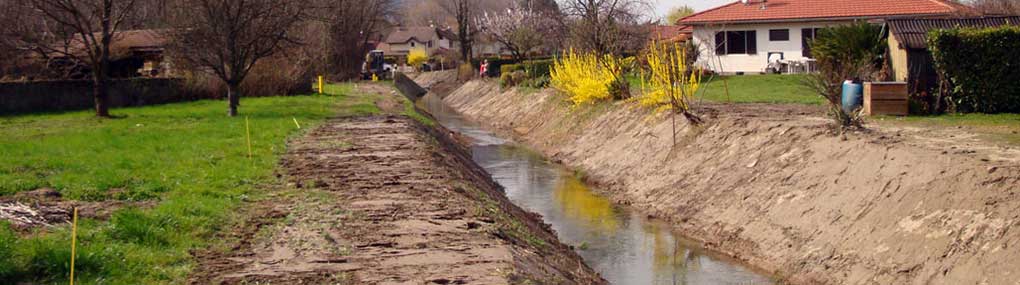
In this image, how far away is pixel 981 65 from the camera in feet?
66.9

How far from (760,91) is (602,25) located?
7.81m

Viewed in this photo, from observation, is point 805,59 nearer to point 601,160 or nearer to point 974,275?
point 601,160

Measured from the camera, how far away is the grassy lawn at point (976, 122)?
16.8 m

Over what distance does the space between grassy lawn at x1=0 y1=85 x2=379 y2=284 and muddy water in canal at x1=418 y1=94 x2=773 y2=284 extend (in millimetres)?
4963

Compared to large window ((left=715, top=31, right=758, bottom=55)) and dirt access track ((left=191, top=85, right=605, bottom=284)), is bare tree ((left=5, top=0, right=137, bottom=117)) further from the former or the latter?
large window ((left=715, top=31, right=758, bottom=55))

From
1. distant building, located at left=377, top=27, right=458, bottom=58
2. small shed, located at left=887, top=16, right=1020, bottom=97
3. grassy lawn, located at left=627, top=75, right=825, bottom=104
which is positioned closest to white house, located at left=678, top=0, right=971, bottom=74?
grassy lawn, located at left=627, top=75, right=825, bottom=104

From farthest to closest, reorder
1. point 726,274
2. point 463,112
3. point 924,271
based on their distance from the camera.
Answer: point 463,112, point 726,274, point 924,271

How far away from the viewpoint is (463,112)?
52.2 m

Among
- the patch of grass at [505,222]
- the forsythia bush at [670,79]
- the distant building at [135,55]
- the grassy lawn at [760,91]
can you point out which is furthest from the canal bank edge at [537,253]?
the distant building at [135,55]

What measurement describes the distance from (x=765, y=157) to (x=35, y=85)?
25628 millimetres

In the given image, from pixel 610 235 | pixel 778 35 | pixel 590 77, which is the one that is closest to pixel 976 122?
pixel 610 235

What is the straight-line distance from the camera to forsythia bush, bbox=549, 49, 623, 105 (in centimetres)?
3105

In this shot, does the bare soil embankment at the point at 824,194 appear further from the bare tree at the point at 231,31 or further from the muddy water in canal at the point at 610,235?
the bare tree at the point at 231,31

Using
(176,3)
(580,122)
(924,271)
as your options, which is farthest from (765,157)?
(176,3)
